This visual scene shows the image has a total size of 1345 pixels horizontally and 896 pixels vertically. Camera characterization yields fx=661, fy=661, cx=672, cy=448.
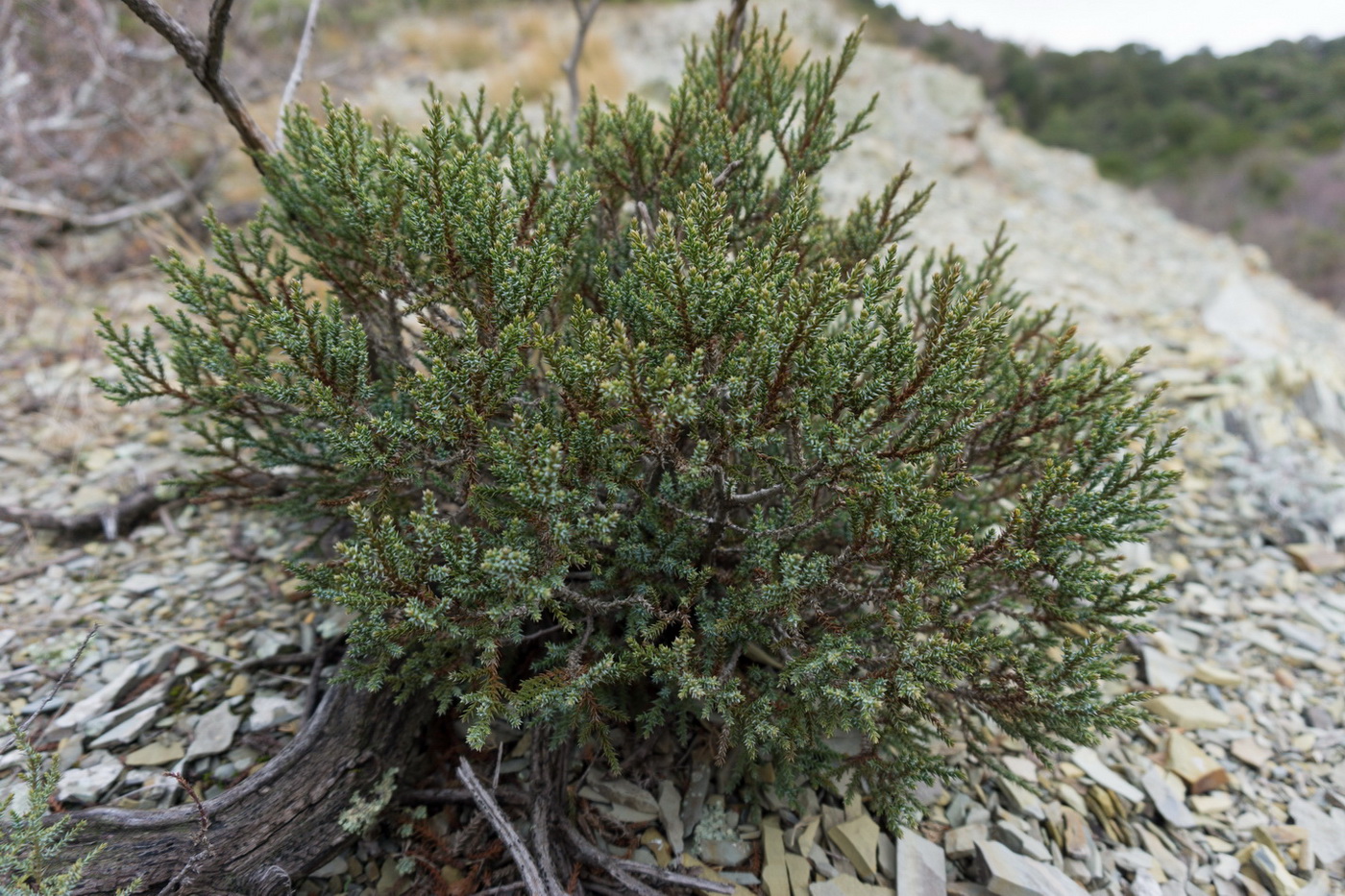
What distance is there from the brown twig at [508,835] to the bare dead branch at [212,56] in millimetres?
2342

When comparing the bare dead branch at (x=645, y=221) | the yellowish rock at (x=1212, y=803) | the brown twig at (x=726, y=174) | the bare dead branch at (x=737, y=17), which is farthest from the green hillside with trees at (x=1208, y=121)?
the bare dead branch at (x=645, y=221)

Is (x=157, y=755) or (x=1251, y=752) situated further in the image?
(x=1251, y=752)

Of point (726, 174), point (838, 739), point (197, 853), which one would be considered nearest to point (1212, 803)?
point (838, 739)

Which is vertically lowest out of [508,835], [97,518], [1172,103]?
[508,835]

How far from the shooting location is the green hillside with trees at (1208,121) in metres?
14.3

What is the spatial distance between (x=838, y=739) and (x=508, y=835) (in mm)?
1154

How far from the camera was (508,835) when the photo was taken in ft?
5.81

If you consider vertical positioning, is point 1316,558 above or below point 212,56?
below

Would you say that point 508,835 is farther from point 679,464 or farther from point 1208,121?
point 1208,121

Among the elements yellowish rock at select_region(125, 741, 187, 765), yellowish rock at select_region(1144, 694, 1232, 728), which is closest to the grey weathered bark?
yellowish rock at select_region(125, 741, 187, 765)

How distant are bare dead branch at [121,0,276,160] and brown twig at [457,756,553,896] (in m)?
2.34

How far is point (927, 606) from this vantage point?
6.36 feet

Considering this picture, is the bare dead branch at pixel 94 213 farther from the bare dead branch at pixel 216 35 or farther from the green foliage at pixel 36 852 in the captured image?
the green foliage at pixel 36 852

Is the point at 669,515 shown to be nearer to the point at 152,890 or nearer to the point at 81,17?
the point at 152,890
